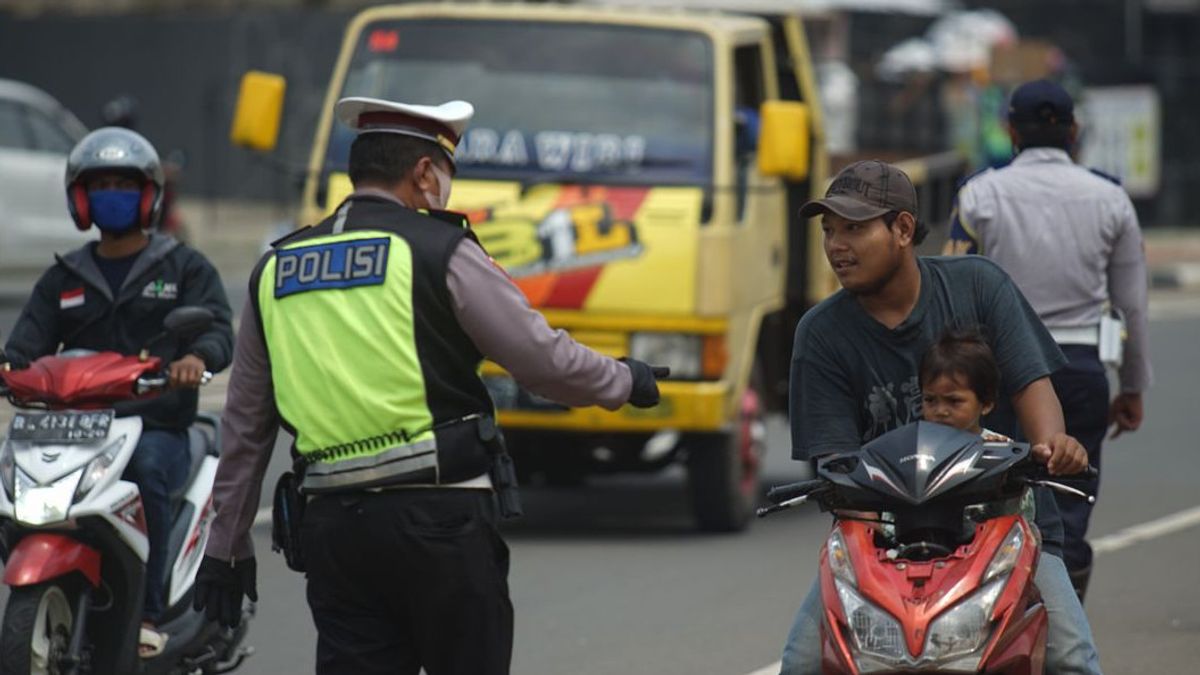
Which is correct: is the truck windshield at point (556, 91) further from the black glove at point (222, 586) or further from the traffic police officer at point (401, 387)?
the traffic police officer at point (401, 387)

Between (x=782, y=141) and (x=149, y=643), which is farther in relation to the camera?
→ (x=782, y=141)

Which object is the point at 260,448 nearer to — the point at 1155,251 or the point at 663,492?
the point at 663,492

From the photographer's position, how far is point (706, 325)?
11023 mm

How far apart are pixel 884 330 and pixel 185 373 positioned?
2.46m

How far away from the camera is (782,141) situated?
1137 cm

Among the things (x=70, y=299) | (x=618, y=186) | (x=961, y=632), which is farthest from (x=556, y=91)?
(x=961, y=632)

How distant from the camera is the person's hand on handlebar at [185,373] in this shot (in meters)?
7.14

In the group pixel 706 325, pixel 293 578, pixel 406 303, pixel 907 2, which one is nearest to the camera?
pixel 406 303

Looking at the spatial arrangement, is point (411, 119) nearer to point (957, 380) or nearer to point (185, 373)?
point (957, 380)

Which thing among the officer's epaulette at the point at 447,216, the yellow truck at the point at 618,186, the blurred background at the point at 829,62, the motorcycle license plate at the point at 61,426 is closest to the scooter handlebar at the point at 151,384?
the motorcycle license plate at the point at 61,426

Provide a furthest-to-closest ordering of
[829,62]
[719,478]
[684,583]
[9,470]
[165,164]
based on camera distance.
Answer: [829,62]
[165,164]
[719,478]
[684,583]
[9,470]

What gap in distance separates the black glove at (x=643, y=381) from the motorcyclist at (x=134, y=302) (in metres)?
2.25

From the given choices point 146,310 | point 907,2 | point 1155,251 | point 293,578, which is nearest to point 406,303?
point 146,310

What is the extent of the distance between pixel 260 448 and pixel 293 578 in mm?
4864
